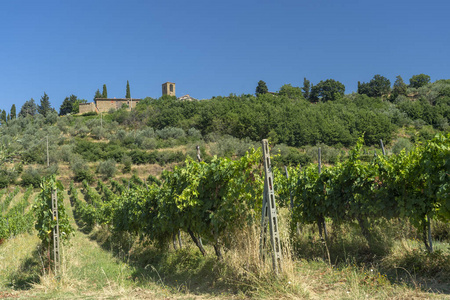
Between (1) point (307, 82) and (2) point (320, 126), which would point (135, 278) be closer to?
(2) point (320, 126)

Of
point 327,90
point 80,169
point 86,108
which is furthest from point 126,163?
point 327,90

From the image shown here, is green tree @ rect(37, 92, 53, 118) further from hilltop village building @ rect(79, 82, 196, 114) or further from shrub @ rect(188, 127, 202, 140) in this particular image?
shrub @ rect(188, 127, 202, 140)

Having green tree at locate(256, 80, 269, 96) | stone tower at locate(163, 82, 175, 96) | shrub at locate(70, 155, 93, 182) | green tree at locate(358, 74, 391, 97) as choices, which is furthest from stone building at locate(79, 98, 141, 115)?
green tree at locate(358, 74, 391, 97)

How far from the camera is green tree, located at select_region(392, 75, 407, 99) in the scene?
7631cm

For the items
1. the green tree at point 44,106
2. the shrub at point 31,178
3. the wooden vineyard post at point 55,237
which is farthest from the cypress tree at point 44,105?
the wooden vineyard post at point 55,237

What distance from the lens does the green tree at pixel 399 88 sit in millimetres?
76312

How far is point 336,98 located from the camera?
7900 centimetres

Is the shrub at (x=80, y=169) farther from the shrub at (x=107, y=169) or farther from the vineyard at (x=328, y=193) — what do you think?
the vineyard at (x=328, y=193)

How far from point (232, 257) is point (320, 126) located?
5423 centimetres

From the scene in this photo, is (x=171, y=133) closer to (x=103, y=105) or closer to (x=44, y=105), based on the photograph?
(x=103, y=105)

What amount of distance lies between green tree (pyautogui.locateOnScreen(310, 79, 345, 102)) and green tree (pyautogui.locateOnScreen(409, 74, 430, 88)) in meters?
18.6

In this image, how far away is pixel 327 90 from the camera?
274 ft

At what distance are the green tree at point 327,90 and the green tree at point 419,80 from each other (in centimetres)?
1863

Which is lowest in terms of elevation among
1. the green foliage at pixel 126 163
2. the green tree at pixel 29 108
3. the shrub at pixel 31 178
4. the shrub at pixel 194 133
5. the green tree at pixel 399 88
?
the shrub at pixel 31 178
